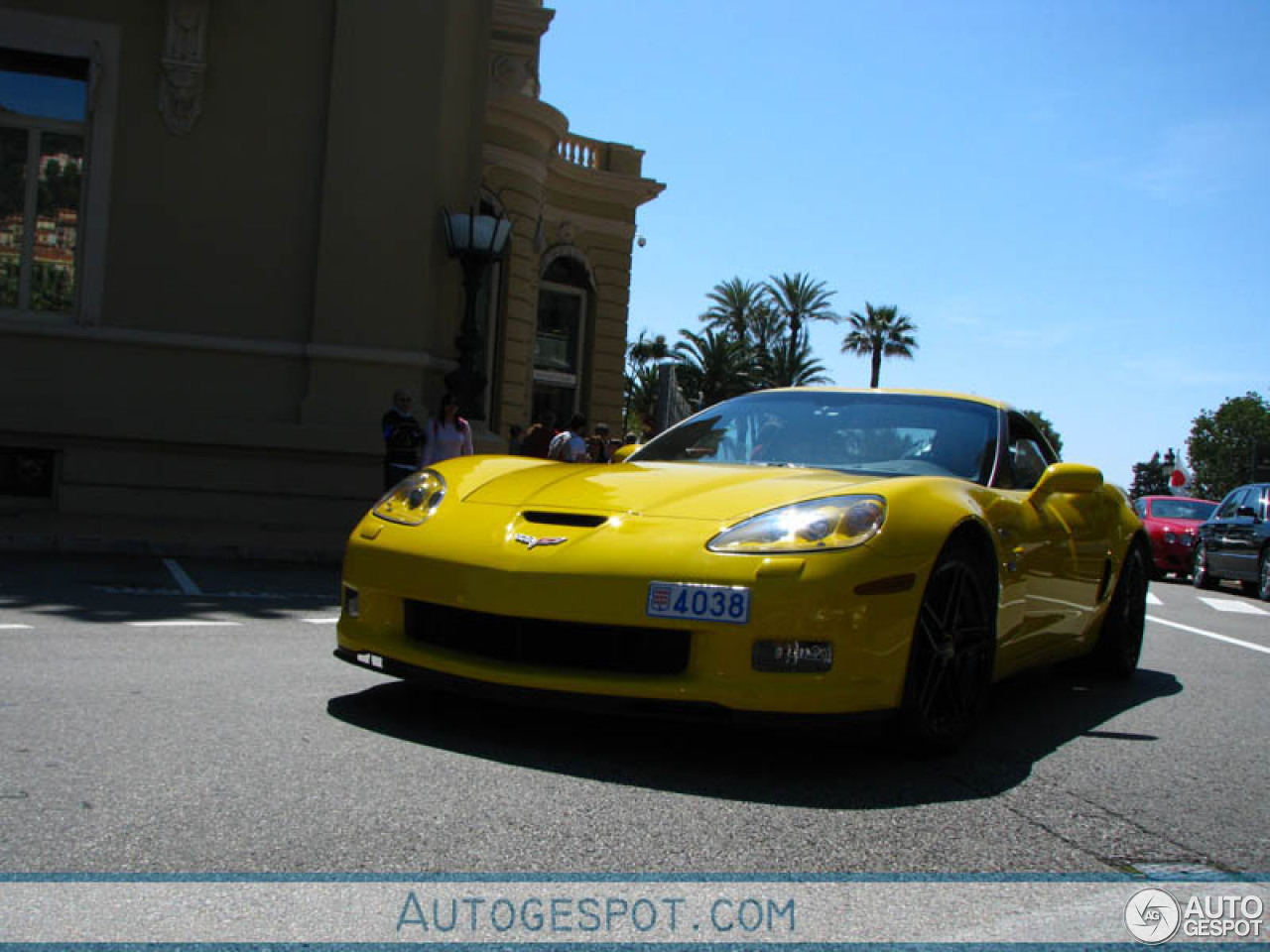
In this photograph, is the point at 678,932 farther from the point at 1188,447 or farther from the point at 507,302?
the point at 1188,447

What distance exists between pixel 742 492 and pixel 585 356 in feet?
81.0

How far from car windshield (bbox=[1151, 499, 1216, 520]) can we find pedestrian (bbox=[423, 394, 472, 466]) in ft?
42.3

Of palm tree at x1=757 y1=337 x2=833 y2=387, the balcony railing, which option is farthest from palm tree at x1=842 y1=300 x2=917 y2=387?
the balcony railing

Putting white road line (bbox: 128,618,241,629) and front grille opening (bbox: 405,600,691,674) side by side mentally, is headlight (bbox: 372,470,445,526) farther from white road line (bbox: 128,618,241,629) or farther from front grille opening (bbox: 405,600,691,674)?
white road line (bbox: 128,618,241,629)

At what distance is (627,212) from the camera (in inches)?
1159

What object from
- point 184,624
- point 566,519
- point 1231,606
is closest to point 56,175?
point 184,624

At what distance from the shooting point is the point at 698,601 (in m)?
3.88

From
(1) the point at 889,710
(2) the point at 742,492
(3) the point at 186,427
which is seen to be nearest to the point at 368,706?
(2) the point at 742,492

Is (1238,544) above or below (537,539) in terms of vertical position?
below

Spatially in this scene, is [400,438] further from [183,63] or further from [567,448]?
[183,63]

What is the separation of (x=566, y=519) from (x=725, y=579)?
0.62 meters

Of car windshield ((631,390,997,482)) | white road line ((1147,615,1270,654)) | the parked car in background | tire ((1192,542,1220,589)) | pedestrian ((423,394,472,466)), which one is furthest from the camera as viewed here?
tire ((1192,542,1220,589))

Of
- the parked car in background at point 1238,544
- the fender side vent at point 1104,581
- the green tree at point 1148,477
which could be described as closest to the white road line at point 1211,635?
the fender side vent at point 1104,581

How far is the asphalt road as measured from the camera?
304 cm
